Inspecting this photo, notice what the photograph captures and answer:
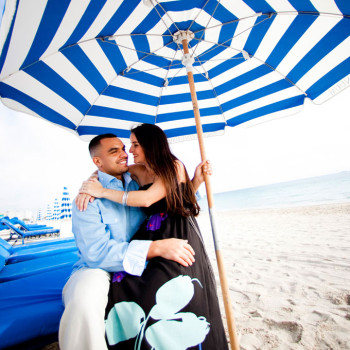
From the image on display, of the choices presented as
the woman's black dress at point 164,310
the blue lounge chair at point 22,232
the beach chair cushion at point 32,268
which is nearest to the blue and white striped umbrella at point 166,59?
the woman's black dress at point 164,310

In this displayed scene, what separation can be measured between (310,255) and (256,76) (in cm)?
335

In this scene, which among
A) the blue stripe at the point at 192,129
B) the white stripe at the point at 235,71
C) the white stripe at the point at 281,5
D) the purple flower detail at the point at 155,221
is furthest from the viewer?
the blue stripe at the point at 192,129

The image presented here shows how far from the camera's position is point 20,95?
5.96ft

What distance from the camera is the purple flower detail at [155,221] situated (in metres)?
1.36

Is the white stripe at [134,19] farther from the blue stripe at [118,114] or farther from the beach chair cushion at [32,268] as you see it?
the beach chair cushion at [32,268]

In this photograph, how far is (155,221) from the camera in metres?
1.40

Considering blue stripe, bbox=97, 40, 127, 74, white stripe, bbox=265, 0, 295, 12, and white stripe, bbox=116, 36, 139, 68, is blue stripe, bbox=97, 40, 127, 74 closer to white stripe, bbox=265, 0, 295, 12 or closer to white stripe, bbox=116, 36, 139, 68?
white stripe, bbox=116, 36, 139, 68

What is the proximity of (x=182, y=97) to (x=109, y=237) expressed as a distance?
2.07 m

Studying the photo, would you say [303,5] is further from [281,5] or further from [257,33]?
[257,33]

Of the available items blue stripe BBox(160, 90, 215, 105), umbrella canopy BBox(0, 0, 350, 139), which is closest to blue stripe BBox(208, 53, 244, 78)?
umbrella canopy BBox(0, 0, 350, 139)

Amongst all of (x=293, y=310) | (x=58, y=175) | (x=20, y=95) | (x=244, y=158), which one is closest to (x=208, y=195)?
(x=293, y=310)

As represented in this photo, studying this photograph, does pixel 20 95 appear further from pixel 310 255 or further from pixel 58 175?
pixel 58 175

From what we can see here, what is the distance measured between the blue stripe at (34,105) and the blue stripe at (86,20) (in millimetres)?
655

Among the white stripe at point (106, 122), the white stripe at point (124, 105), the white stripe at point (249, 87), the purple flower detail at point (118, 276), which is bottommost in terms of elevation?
the purple flower detail at point (118, 276)
